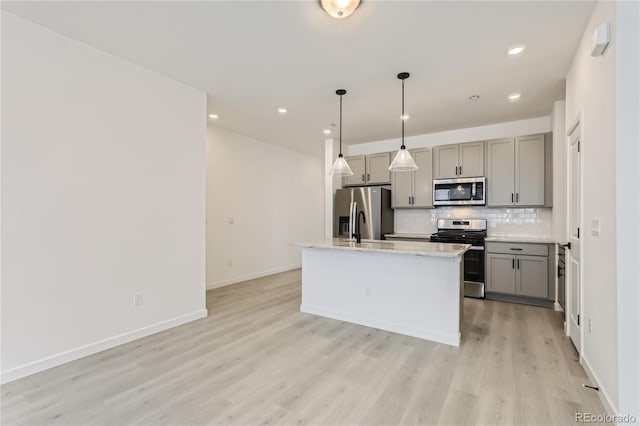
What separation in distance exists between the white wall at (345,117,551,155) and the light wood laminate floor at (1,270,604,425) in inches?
116

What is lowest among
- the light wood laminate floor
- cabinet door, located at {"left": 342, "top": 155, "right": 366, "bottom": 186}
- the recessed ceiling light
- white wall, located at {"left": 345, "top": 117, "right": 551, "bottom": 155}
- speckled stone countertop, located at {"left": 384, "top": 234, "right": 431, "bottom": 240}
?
the light wood laminate floor

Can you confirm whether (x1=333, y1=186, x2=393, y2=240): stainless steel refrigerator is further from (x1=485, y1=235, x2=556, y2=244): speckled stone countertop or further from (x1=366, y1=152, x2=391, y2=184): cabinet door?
(x1=485, y1=235, x2=556, y2=244): speckled stone countertop

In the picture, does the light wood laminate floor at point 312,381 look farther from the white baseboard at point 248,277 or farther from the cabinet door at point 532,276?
the white baseboard at point 248,277

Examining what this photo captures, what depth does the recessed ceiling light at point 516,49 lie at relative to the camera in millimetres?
2635

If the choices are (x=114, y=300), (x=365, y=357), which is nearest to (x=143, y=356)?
(x=114, y=300)

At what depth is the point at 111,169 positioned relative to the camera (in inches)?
112

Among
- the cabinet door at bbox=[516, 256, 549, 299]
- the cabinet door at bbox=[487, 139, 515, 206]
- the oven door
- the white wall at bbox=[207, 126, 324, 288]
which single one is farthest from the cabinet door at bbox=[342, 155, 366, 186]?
the cabinet door at bbox=[516, 256, 549, 299]

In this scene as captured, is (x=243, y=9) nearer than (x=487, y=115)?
Yes

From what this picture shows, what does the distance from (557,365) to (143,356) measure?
3.46 meters

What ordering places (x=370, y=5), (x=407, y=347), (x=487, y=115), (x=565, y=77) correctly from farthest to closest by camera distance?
1. (x=487, y=115)
2. (x=565, y=77)
3. (x=407, y=347)
4. (x=370, y=5)

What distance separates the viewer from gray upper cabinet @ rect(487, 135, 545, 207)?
4363mm

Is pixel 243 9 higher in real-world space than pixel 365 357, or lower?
higher

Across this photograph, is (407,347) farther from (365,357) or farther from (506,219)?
(506,219)

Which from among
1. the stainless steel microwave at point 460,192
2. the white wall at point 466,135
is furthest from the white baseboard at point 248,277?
the stainless steel microwave at point 460,192
